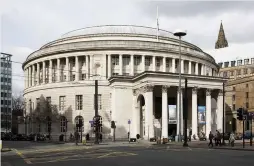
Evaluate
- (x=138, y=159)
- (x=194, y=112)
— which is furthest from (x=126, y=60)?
(x=138, y=159)

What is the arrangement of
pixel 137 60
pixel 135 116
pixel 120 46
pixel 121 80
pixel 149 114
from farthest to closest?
1. pixel 137 60
2. pixel 120 46
3. pixel 121 80
4. pixel 135 116
5. pixel 149 114

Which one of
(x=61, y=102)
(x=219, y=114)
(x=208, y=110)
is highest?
(x=61, y=102)

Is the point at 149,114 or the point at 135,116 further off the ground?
the point at 149,114

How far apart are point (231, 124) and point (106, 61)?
1906 inches

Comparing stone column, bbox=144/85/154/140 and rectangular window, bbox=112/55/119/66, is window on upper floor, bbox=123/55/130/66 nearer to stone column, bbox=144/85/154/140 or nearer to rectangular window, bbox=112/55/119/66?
rectangular window, bbox=112/55/119/66

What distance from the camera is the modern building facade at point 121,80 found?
70869 millimetres

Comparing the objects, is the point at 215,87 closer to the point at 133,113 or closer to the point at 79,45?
the point at 133,113

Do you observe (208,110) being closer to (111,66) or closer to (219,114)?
(219,114)

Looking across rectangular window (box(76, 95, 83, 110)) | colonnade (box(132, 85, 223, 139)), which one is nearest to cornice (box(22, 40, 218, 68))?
rectangular window (box(76, 95, 83, 110))

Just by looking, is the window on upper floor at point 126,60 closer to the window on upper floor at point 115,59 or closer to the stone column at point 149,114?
the window on upper floor at point 115,59

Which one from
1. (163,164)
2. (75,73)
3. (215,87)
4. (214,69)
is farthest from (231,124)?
(163,164)

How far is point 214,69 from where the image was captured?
339ft

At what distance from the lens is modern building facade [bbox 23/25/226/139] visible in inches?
2790

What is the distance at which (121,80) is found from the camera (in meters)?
73.9
